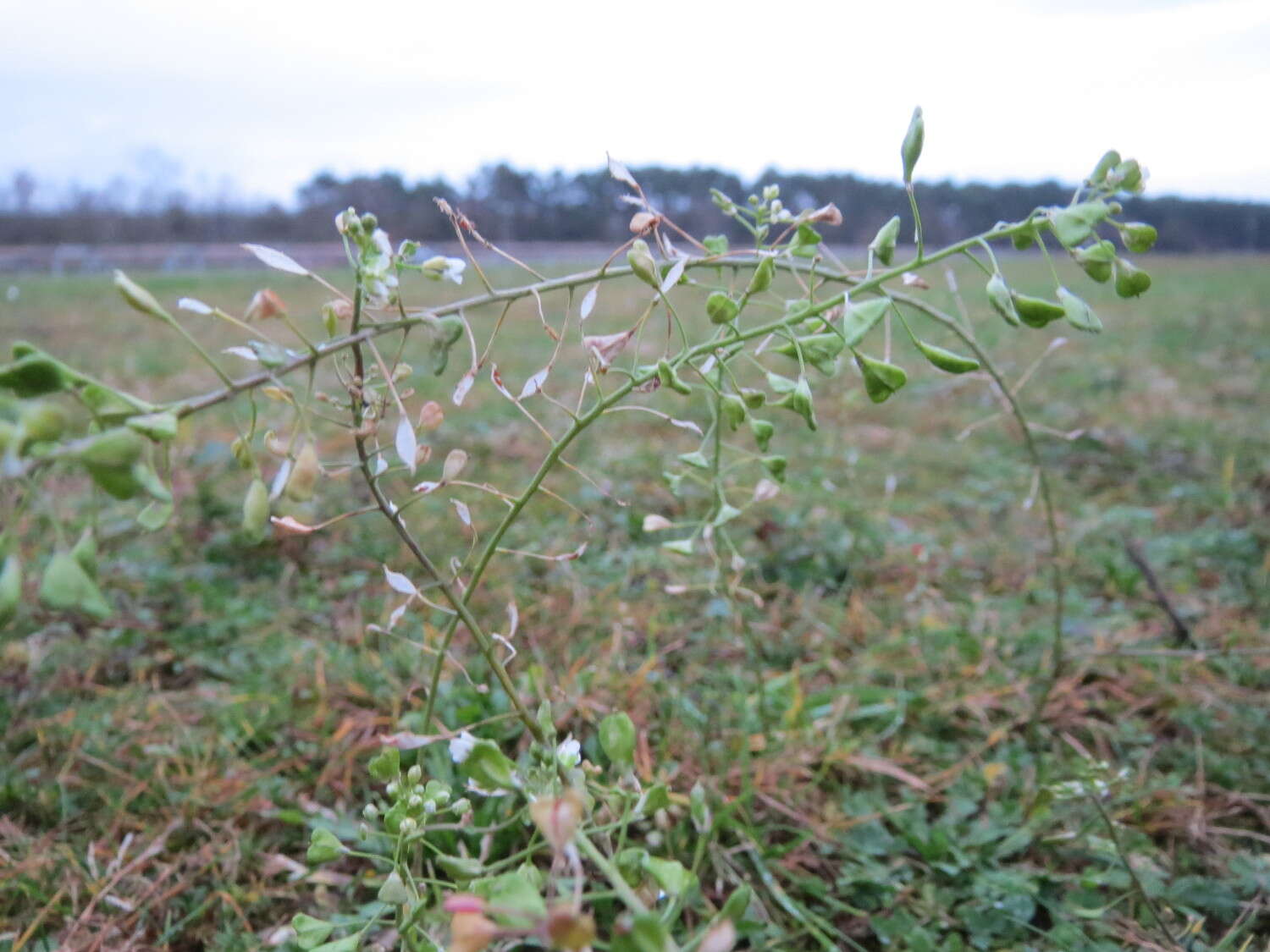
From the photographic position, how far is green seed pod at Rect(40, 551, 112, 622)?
1.78ft

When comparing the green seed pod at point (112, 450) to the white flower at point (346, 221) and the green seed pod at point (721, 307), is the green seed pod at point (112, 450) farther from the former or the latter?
the green seed pod at point (721, 307)

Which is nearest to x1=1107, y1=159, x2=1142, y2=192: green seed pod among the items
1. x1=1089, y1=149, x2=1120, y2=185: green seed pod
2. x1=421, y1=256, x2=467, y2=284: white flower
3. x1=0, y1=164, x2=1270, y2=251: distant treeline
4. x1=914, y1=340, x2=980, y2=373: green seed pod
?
x1=1089, y1=149, x2=1120, y2=185: green seed pod

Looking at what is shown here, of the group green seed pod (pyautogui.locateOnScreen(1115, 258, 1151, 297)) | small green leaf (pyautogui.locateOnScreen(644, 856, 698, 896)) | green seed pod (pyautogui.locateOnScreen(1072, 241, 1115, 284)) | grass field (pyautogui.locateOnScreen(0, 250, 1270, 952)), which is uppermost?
green seed pod (pyautogui.locateOnScreen(1072, 241, 1115, 284))

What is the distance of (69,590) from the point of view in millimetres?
550

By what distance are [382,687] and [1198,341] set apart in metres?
6.95

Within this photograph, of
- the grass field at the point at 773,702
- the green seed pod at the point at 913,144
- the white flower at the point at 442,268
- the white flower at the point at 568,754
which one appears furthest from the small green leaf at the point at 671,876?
the green seed pod at the point at 913,144

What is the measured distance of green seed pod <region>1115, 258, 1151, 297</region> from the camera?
0.75 meters

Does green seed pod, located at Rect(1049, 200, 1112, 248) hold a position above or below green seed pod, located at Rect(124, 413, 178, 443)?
above

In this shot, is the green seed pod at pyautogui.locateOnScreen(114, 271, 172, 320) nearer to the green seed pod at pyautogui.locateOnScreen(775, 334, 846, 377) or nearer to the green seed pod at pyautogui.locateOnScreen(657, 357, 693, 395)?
the green seed pod at pyautogui.locateOnScreen(657, 357, 693, 395)

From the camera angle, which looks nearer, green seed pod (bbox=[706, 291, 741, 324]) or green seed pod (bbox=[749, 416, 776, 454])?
green seed pod (bbox=[706, 291, 741, 324])

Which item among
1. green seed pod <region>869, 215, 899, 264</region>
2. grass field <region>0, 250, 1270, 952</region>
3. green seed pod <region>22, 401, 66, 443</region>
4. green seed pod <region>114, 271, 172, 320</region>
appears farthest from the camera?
grass field <region>0, 250, 1270, 952</region>

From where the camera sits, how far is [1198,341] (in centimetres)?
645

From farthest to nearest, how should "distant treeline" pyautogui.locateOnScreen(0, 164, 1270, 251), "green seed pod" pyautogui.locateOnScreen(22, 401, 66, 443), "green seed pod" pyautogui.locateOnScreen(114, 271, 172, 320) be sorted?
"distant treeline" pyautogui.locateOnScreen(0, 164, 1270, 251) → "green seed pod" pyautogui.locateOnScreen(114, 271, 172, 320) → "green seed pod" pyautogui.locateOnScreen(22, 401, 66, 443)

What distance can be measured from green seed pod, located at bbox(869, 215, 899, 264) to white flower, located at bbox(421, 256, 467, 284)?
41 centimetres
